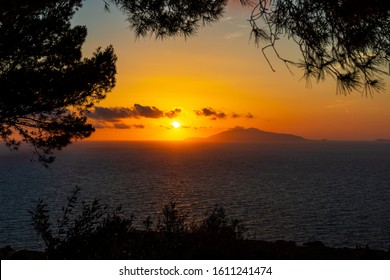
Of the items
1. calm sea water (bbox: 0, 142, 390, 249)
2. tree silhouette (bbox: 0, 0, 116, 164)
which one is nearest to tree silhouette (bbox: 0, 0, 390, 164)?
tree silhouette (bbox: 0, 0, 116, 164)

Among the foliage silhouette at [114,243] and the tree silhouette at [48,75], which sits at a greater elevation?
the tree silhouette at [48,75]

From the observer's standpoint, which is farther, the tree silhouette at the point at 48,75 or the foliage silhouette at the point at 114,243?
the tree silhouette at the point at 48,75

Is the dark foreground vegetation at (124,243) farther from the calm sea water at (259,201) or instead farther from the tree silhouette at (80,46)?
the calm sea water at (259,201)

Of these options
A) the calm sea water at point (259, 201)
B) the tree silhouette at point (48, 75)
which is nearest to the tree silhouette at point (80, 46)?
the tree silhouette at point (48, 75)

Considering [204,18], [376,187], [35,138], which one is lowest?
[376,187]

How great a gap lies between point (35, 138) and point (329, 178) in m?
79.6

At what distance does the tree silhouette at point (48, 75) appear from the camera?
1188 centimetres

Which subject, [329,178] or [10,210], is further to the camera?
[329,178]

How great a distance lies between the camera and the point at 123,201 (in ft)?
176

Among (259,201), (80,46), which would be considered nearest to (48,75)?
(80,46)

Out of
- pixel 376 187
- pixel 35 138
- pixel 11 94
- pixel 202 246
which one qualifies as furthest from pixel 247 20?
pixel 376 187

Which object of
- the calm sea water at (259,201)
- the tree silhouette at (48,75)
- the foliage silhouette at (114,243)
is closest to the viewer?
the foliage silhouette at (114,243)
